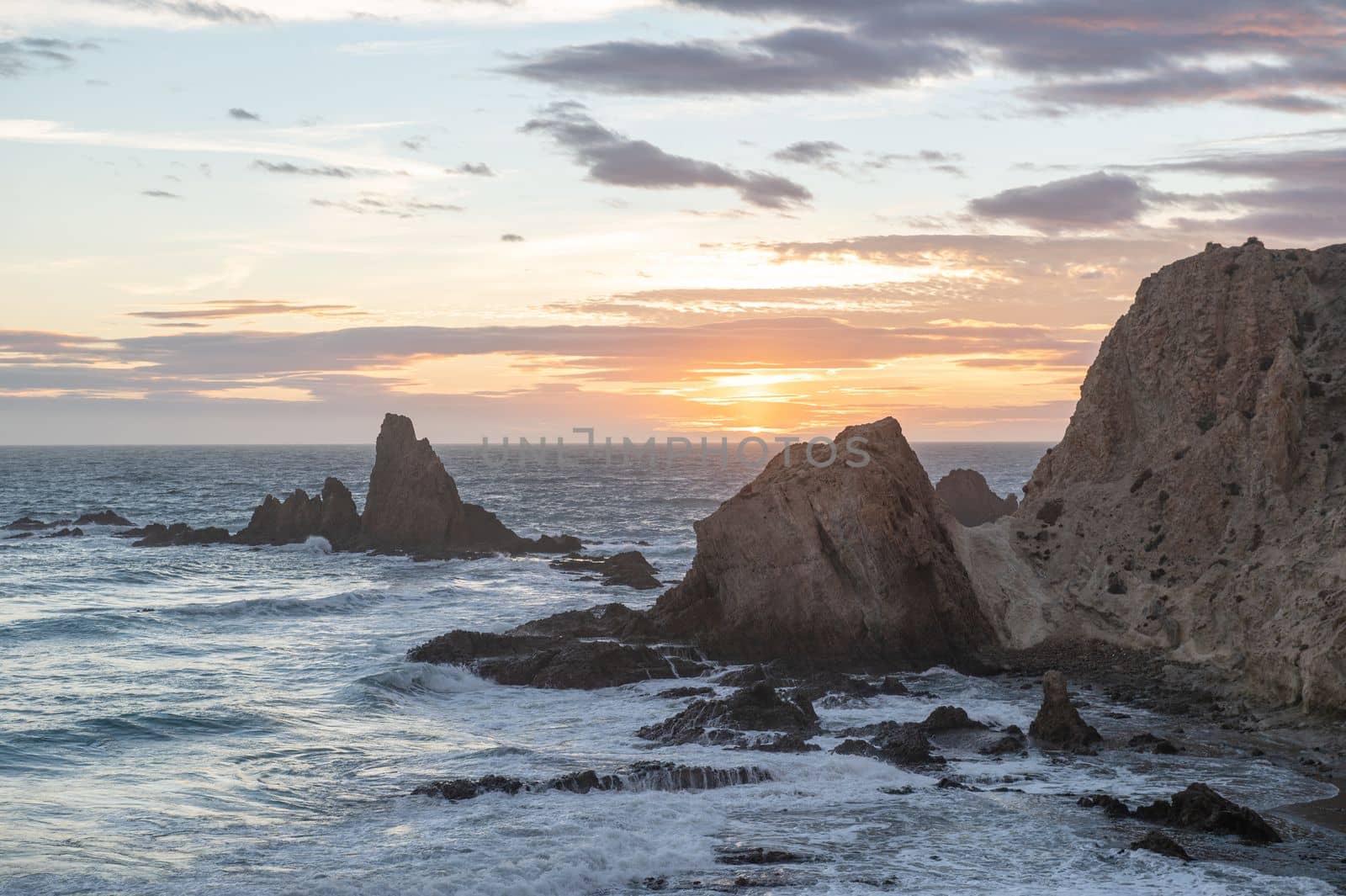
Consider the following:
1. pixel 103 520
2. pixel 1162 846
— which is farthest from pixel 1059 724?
pixel 103 520

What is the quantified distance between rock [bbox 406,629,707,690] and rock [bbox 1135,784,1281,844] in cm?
1595

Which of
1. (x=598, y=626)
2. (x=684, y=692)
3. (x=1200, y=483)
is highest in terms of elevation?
(x=1200, y=483)

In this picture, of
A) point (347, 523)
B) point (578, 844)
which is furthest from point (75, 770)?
point (347, 523)

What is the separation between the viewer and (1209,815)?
2055 cm

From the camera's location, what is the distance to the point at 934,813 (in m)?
21.9

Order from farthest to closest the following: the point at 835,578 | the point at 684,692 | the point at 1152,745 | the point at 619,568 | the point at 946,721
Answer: the point at 619,568, the point at 835,578, the point at 684,692, the point at 946,721, the point at 1152,745

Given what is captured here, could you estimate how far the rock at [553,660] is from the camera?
34156 millimetres

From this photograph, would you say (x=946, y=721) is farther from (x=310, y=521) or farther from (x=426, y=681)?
(x=310, y=521)

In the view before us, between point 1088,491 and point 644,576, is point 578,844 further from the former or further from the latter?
point 644,576

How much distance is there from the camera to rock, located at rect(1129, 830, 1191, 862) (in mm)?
19188

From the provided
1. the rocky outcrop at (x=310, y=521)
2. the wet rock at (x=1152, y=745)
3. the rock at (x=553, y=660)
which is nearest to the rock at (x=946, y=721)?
the wet rock at (x=1152, y=745)

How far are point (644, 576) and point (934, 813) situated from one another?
34704mm

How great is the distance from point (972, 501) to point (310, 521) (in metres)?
43.4

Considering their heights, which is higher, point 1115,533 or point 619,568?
point 1115,533
